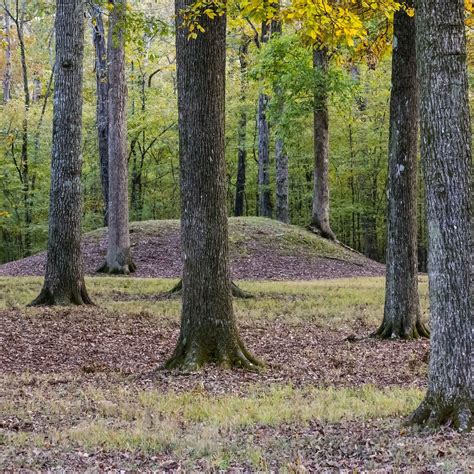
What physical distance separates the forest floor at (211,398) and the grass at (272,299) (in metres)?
0.11

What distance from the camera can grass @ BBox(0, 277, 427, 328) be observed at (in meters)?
12.9

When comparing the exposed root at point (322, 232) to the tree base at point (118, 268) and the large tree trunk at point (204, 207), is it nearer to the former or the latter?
the tree base at point (118, 268)

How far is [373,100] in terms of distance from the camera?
32.3 meters

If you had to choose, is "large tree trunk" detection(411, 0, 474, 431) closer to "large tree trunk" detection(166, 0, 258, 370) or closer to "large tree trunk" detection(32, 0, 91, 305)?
"large tree trunk" detection(166, 0, 258, 370)

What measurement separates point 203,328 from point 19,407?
261 centimetres

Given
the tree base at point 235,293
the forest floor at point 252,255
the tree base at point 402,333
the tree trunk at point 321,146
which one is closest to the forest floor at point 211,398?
the tree base at point 402,333

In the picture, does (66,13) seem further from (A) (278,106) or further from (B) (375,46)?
(A) (278,106)

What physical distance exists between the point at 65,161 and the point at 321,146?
13.5 meters

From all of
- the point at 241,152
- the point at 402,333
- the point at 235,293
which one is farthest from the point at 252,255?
the point at 402,333

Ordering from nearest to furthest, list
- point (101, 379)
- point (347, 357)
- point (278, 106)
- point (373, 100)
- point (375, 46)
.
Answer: point (101, 379) → point (347, 357) → point (375, 46) → point (278, 106) → point (373, 100)

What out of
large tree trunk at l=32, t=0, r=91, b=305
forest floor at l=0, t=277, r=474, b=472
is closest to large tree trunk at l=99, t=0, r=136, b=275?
large tree trunk at l=32, t=0, r=91, b=305

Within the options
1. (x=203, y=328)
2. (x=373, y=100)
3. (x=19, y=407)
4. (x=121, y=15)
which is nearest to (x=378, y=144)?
(x=373, y=100)

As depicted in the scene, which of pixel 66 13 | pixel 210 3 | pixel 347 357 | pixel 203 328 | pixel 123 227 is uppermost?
pixel 66 13

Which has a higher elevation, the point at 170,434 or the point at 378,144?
the point at 378,144
